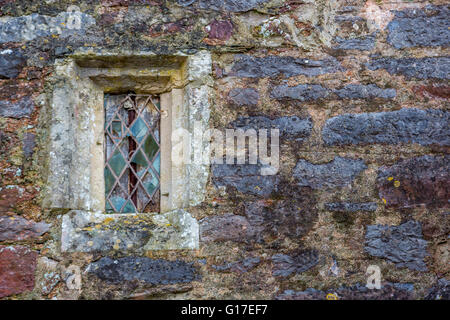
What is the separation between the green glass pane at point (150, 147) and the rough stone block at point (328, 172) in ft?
2.59

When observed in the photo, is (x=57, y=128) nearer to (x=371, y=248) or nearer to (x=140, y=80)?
(x=140, y=80)

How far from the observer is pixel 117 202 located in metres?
2.59

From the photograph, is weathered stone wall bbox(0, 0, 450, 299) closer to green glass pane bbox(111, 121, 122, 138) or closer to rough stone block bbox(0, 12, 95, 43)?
rough stone block bbox(0, 12, 95, 43)

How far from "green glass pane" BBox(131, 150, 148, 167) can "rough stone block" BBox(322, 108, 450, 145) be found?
39.6 inches

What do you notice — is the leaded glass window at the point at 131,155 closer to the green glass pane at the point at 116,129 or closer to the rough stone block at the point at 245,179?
the green glass pane at the point at 116,129

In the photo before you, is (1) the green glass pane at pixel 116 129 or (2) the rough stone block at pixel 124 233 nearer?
(2) the rough stone block at pixel 124 233

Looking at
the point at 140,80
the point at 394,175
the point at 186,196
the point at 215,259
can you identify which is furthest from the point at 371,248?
the point at 140,80

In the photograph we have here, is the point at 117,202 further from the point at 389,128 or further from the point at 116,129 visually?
the point at 389,128

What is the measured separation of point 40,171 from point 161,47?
0.91 m

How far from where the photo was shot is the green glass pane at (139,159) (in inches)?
103

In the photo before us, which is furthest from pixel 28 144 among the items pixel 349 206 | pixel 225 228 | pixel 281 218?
pixel 349 206

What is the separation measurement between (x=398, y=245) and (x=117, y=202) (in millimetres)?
1540

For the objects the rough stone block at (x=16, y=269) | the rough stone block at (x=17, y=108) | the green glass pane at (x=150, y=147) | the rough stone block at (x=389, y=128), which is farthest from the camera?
the green glass pane at (x=150, y=147)

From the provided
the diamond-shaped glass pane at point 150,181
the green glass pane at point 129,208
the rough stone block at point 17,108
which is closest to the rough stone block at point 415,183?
the diamond-shaped glass pane at point 150,181
